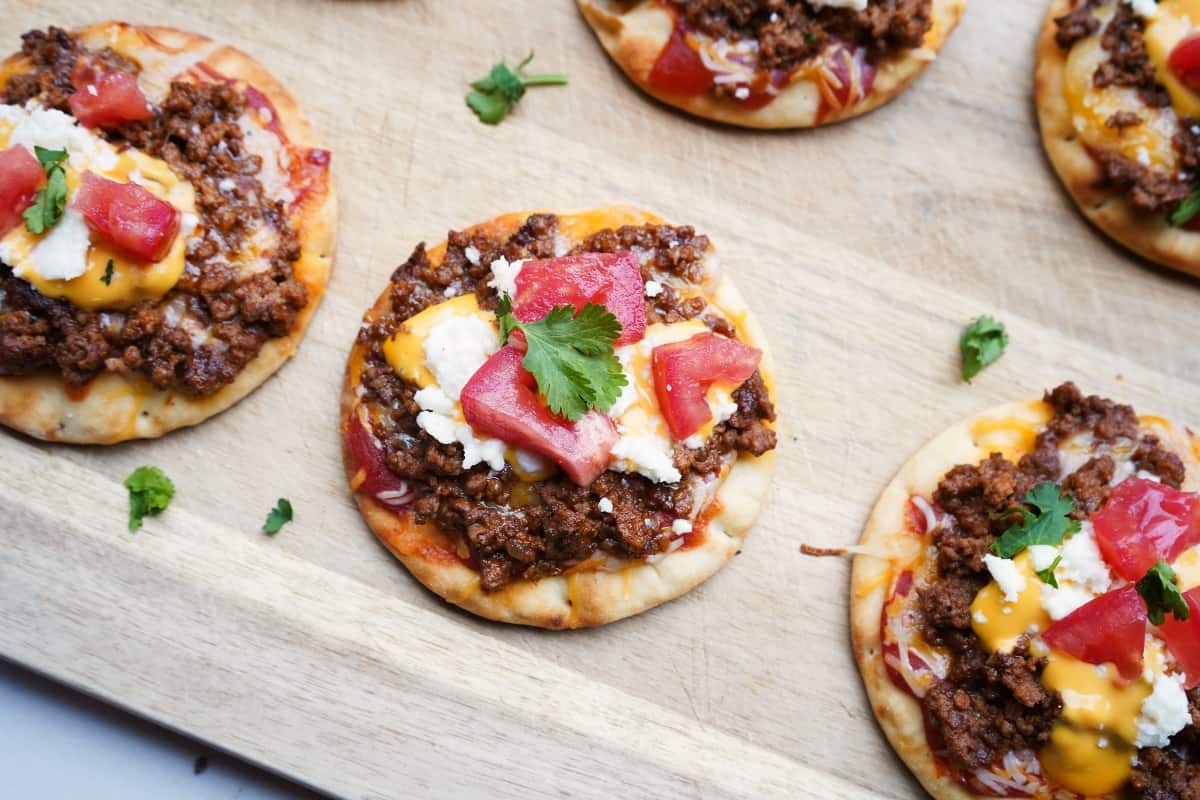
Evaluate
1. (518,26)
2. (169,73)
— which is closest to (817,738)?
(518,26)

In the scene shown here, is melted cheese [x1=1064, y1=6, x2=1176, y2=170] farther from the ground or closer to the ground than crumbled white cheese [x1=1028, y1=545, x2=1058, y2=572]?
farther from the ground

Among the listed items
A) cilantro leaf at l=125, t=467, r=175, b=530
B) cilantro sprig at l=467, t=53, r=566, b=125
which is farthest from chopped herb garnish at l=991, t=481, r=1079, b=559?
cilantro leaf at l=125, t=467, r=175, b=530

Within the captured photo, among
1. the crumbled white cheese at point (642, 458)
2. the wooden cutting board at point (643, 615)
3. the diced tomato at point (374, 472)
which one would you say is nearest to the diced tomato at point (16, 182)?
the wooden cutting board at point (643, 615)

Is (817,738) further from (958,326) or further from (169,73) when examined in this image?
(169,73)

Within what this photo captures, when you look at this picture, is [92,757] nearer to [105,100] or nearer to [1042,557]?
[105,100]

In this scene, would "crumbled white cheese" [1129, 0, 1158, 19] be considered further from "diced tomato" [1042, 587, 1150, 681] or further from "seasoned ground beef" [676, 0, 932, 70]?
"diced tomato" [1042, 587, 1150, 681]

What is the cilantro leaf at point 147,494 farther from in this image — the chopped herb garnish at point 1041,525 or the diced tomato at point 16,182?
the chopped herb garnish at point 1041,525

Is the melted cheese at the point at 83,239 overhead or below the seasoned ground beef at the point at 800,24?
below
